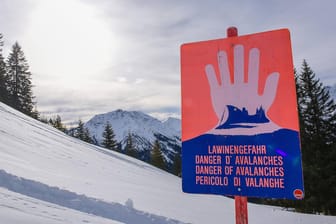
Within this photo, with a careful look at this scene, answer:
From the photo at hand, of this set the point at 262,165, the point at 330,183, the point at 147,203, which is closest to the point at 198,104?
the point at 262,165

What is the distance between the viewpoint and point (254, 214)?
9.19 metres

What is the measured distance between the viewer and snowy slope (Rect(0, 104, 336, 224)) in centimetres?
461

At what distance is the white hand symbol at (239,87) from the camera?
2.57 m

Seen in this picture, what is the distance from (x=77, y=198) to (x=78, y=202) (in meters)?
0.12

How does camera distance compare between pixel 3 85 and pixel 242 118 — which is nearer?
pixel 242 118

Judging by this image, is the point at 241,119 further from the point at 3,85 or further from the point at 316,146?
the point at 3,85

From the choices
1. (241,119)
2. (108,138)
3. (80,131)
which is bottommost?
(241,119)

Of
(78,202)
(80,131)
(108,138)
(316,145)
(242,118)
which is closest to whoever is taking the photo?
(242,118)

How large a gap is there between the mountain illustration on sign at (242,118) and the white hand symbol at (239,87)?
0.02 metres

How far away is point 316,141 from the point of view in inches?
861

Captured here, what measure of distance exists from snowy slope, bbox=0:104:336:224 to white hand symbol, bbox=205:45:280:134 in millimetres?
2594

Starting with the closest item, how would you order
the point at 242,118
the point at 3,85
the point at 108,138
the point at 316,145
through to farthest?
1. the point at 242,118
2. the point at 316,145
3. the point at 3,85
4. the point at 108,138

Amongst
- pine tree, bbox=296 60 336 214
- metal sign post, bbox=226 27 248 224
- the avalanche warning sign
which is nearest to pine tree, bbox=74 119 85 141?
pine tree, bbox=296 60 336 214

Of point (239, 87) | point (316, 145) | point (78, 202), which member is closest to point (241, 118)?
point (239, 87)
